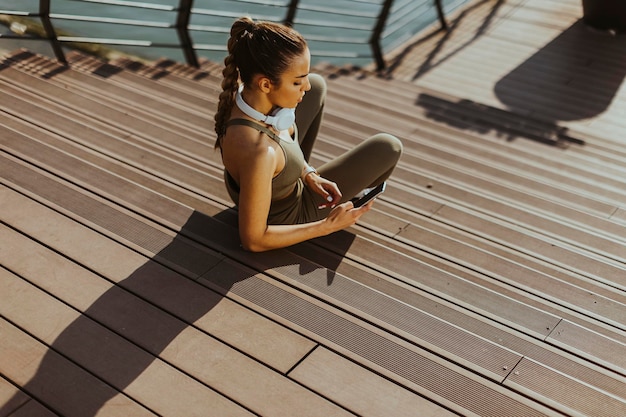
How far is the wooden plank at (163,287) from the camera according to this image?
84.5 inches

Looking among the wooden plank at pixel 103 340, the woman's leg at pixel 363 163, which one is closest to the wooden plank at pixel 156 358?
the wooden plank at pixel 103 340

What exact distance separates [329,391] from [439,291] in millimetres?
662

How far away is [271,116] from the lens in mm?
2334

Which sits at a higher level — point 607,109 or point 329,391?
point 329,391

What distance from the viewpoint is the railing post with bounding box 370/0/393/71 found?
6.04 meters

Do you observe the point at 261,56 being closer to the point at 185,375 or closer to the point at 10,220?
the point at 185,375

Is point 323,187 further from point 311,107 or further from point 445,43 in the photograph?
point 445,43

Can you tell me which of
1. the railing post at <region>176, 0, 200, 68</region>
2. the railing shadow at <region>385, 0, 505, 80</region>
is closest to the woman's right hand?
the railing post at <region>176, 0, 200, 68</region>

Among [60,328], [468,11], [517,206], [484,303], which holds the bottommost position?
[468,11]

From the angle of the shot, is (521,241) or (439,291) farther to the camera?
(521,241)

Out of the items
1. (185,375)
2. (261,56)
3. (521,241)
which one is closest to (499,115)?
(521,241)

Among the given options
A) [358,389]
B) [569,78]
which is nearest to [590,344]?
[358,389]

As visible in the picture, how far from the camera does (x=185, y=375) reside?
2010 mm

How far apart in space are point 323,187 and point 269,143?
401 mm
